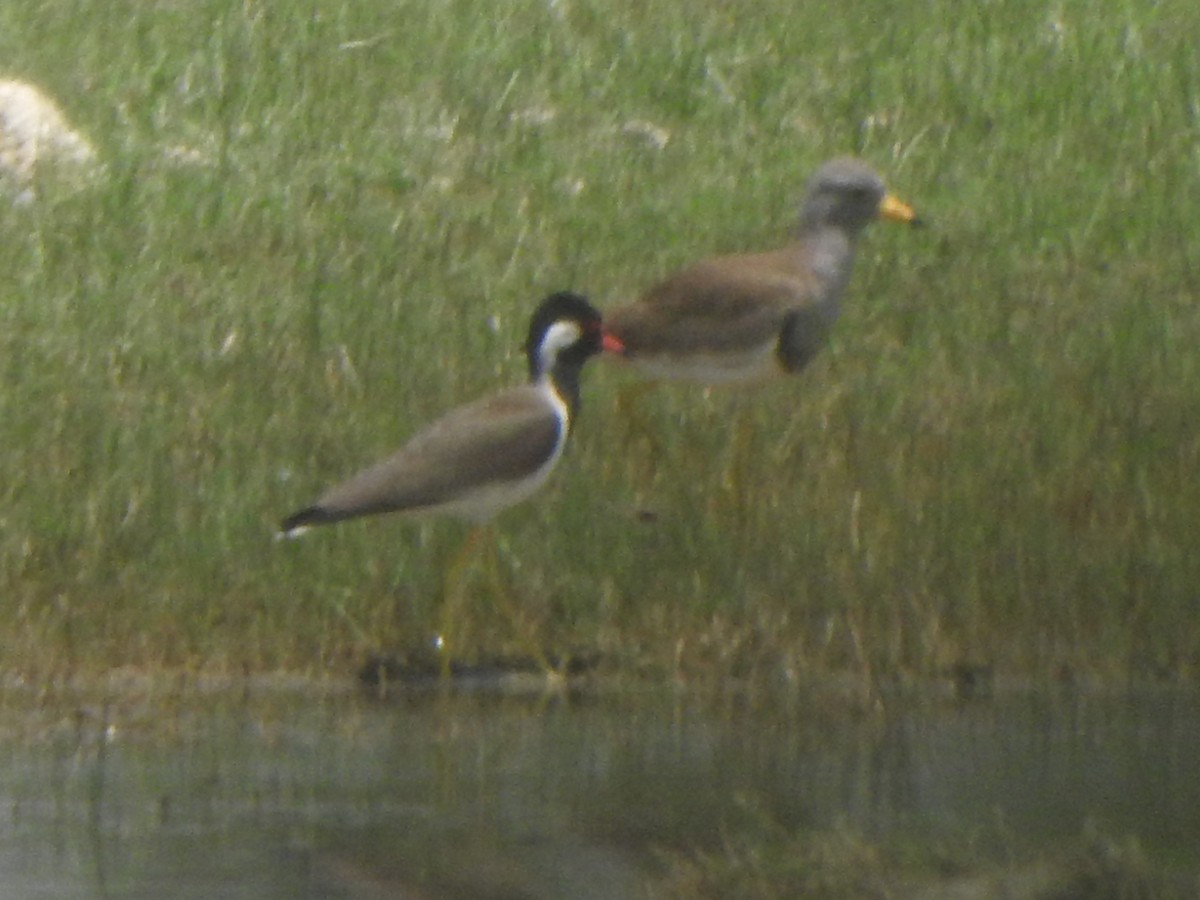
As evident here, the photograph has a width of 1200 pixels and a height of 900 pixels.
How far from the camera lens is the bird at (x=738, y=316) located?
11.8m

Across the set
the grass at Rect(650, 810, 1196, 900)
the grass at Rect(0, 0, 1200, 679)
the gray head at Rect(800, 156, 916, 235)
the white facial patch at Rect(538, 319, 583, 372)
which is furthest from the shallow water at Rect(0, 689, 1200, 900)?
the gray head at Rect(800, 156, 916, 235)

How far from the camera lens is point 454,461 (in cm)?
1052

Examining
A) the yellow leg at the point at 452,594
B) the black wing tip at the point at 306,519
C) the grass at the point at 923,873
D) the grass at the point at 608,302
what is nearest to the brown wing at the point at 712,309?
the grass at the point at 608,302

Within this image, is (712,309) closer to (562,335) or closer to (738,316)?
(738,316)

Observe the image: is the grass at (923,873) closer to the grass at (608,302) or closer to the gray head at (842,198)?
the grass at (608,302)

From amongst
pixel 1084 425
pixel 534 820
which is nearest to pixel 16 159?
pixel 1084 425

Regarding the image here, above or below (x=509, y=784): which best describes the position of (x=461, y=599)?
above

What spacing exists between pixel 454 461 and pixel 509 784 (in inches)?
81.6

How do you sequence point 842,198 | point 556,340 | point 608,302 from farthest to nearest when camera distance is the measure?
point 608,302 < point 842,198 < point 556,340

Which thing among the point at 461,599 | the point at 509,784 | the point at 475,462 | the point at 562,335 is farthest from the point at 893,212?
the point at 509,784

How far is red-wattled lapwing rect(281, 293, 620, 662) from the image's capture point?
10.3 m

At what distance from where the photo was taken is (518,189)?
1548cm

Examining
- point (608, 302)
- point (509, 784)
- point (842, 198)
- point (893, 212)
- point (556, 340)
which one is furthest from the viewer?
point (608, 302)

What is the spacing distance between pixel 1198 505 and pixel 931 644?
1.51 metres
